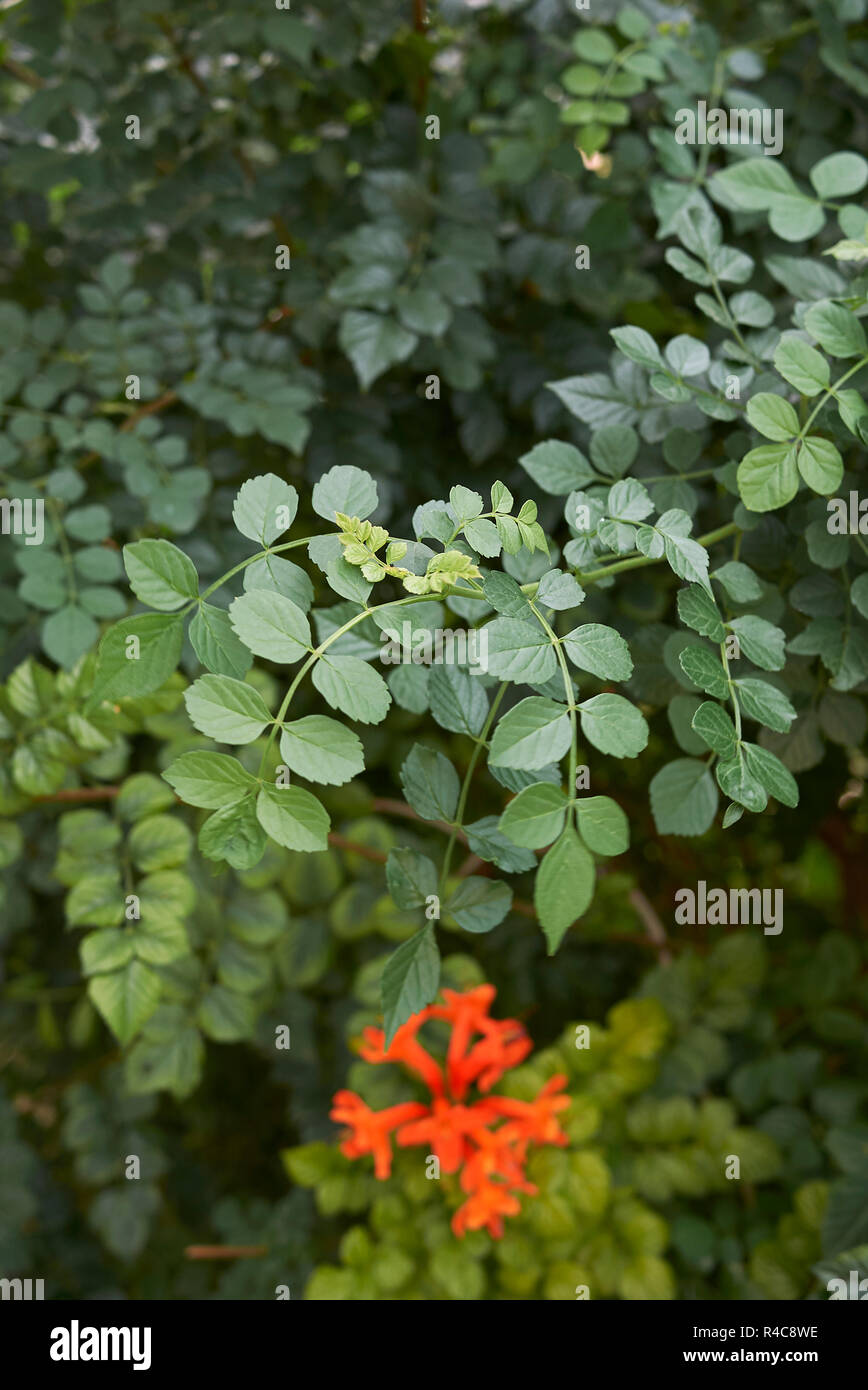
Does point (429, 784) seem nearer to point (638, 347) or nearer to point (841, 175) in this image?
point (638, 347)

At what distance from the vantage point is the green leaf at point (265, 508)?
0.51 meters

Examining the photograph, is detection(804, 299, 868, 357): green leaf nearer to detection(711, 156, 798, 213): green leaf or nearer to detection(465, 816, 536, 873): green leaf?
detection(711, 156, 798, 213): green leaf

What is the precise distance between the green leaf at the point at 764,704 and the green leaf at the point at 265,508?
0.87 feet

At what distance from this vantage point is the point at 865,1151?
0.90m

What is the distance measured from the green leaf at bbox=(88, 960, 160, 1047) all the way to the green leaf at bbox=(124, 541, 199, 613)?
359 mm

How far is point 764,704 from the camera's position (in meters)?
0.54

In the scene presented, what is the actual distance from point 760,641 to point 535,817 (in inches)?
7.9

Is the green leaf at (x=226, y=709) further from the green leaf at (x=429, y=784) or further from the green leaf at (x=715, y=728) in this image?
the green leaf at (x=715, y=728)

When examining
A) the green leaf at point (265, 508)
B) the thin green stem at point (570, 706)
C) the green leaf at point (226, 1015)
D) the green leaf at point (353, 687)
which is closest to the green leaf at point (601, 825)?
the thin green stem at point (570, 706)

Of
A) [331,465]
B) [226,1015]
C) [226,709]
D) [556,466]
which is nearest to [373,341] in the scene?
[331,465]

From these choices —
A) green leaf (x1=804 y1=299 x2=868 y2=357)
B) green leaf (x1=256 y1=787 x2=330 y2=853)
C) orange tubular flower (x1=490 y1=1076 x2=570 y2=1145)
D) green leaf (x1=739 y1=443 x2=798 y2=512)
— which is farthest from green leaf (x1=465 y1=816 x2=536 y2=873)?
orange tubular flower (x1=490 y1=1076 x2=570 y2=1145)

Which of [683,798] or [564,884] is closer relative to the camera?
[564,884]

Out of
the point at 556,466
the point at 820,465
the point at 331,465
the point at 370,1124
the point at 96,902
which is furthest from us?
the point at 331,465

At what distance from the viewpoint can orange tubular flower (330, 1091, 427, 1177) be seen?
2.92 feet
